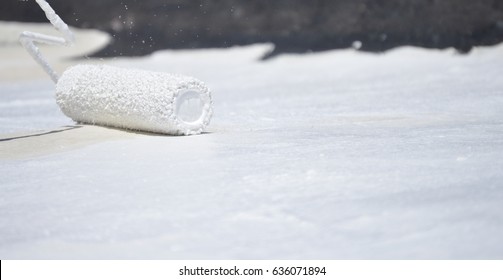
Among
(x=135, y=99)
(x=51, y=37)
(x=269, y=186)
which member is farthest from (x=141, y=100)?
(x=269, y=186)

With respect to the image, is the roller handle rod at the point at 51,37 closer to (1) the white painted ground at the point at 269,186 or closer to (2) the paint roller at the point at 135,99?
(2) the paint roller at the point at 135,99

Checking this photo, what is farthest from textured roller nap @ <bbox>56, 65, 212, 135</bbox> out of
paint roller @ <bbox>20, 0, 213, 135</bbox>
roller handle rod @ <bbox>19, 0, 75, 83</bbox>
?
roller handle rod @ <bbox>19, 0, 75, 83</bbox>

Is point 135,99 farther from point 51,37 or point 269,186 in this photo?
point 269,186

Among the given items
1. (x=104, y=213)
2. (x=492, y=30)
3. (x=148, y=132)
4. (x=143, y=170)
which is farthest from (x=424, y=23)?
(x=104, y=213)

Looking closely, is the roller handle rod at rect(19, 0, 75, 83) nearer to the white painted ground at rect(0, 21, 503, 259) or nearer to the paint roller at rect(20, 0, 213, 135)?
the paint roller at rect(20, 0, 213, 135)

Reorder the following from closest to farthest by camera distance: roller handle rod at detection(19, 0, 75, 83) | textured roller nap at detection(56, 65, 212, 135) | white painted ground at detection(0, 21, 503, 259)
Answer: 1. white painted ground at detection(0, 21, 503, 259)
2. textured roller nap at detection(56, 65, 212, 135)
3. roller handle rod at detection(19, 0, 75, 83)
